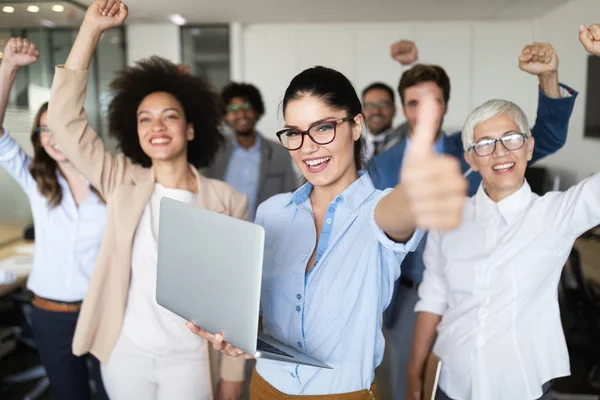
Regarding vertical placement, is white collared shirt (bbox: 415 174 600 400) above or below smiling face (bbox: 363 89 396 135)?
below

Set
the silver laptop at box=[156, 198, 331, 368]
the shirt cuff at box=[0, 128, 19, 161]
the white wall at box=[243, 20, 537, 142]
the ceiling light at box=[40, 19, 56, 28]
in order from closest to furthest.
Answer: the silver laptop at box=[156, 198, 331, 368]
the ceiling light at box=[40, 19, 56, 28]
the shirt cuff at box=[0, 128, 19, 161]
the white wall at box=[243, 20, 537, 142]

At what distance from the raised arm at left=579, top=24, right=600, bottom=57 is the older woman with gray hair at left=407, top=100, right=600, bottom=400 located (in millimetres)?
244

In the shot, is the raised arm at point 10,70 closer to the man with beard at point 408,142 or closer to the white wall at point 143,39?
the white wall at point 143,39

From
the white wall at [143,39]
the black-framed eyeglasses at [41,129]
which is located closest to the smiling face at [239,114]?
the white wall at [143,39]

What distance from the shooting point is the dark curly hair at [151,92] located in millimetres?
1891

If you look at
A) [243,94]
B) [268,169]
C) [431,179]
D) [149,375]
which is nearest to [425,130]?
[431,179]

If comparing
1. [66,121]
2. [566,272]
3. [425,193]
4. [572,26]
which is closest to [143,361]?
[66,121]

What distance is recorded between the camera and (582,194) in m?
1.26

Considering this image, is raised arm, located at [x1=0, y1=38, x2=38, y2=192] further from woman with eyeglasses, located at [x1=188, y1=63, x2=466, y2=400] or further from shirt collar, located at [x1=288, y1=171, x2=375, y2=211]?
shirt collar, located at [x1=288, y1=171, x2=375, y2=211]

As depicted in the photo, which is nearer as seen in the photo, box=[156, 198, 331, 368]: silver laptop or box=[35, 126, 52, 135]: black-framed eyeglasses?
box=[156, 198, 331, 368]: silver laptop

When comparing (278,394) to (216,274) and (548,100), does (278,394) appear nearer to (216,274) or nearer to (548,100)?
(216,274)

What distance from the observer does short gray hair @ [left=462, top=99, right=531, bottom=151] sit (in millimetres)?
1401

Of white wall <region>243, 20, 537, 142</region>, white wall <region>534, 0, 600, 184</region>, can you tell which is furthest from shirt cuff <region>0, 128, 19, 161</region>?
white wall <region>243, 20, 537, 142</region>

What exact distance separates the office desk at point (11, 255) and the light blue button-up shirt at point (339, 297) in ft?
6.69
